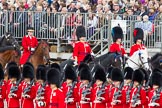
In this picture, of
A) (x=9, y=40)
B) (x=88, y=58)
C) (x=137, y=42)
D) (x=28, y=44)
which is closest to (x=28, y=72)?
(x=88, y=58)

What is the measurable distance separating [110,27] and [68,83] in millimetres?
8636

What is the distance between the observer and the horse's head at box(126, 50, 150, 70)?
2569cm

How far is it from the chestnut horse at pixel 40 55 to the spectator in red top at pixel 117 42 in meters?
1.93

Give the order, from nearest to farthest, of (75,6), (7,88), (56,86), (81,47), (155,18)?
(56,86)
(7,88)
(81,47)
(155,18)
(75,6)

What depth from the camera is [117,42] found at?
26781 mm

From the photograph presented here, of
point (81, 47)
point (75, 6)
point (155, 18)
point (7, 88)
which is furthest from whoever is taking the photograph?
point (75, 6)

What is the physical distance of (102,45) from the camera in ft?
102

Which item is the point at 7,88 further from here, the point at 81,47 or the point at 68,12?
the point at 68,12

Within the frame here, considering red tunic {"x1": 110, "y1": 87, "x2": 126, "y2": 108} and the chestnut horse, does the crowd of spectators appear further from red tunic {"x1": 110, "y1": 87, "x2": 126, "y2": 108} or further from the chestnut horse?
Answer: red tunic {"x1": 110, "y1": 87, "x2": 126, "y2": 108}

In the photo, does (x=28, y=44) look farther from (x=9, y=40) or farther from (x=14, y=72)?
(x=14, y=72)

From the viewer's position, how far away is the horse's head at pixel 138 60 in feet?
84.3

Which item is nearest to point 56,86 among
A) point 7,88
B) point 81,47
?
point 7,88

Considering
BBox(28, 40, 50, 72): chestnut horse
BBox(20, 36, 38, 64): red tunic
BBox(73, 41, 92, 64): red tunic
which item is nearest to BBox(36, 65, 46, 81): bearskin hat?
BBox(73, 41, 92, 64): red tunic

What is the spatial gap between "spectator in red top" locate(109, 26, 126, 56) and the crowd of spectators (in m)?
2.29
